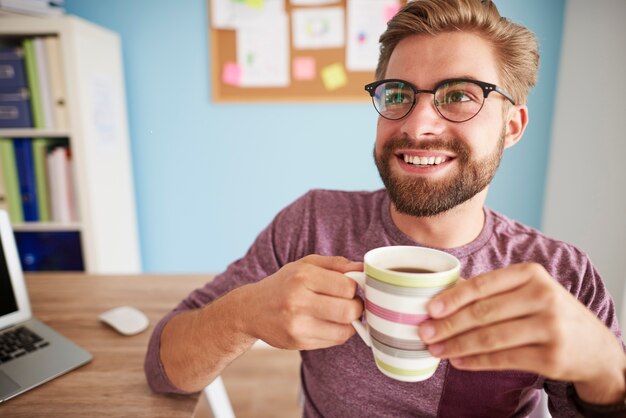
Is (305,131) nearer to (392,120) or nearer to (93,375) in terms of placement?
(392,120)

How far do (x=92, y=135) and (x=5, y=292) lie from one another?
1.24 m

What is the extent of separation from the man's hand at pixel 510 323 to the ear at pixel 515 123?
532mm

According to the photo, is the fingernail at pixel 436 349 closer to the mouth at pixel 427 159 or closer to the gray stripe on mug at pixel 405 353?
the gray stripe on mug at pixel 405 353

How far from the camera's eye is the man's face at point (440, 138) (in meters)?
0.82

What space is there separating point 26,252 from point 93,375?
1697 millimetres

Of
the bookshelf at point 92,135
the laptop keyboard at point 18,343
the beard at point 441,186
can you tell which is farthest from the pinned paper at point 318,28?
the laptop keyboard at point 18,343

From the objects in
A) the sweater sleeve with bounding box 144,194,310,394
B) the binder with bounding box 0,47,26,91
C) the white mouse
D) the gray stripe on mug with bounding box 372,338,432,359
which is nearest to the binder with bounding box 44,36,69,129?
the binder with bounding box 0,47,26,91

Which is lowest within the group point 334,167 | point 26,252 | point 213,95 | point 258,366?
point 258,366

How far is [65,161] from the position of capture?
195cm

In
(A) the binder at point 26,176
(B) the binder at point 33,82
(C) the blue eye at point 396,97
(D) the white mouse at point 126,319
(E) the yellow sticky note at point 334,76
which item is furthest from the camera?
(E) the yellow sticky note at point 334,76

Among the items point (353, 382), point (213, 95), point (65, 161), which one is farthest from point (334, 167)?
point (353, 382)

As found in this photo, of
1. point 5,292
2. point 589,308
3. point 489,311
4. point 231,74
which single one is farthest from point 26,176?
point 589,308

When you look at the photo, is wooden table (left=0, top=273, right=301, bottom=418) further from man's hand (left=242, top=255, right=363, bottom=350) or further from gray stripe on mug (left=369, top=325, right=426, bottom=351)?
gray stripe on mug (left=369, top=325, right=426, bottom=351)

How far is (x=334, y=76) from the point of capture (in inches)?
84.7
